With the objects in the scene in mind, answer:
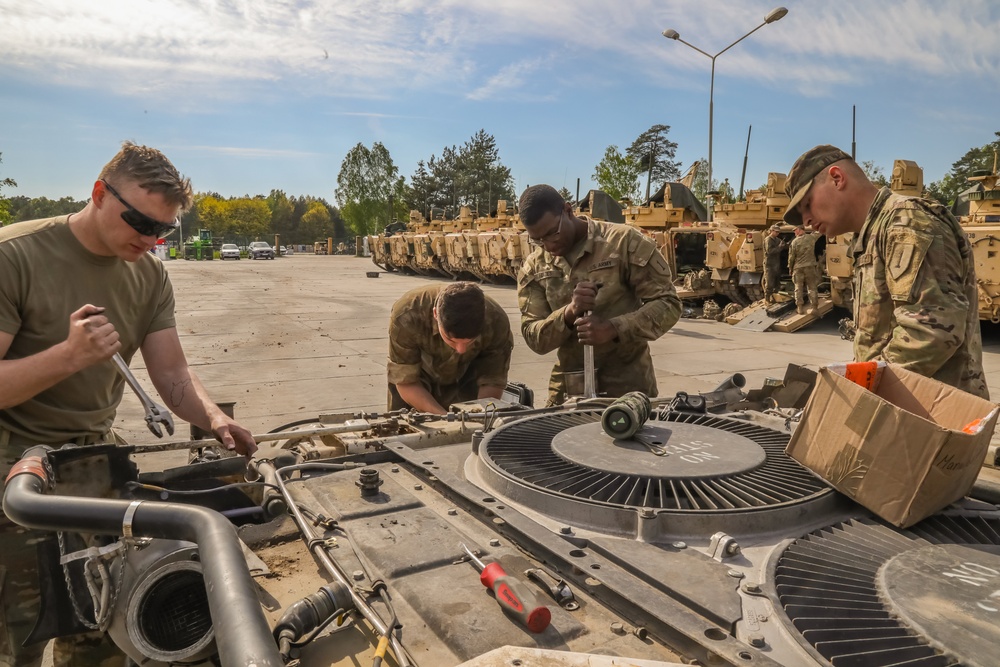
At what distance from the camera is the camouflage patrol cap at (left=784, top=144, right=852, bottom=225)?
302 cm

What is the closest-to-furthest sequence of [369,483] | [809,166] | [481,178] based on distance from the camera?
[369,483] → [809,166] → [481,178]

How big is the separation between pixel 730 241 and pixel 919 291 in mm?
12708

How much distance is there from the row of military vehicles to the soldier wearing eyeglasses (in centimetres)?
616

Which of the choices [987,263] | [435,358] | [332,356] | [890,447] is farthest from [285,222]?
[890,447]

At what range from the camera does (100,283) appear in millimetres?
2637

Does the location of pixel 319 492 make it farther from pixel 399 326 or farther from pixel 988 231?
pixel 988 231

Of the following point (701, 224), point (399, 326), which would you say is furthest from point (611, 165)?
point (399, 326)

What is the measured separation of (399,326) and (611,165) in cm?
3010

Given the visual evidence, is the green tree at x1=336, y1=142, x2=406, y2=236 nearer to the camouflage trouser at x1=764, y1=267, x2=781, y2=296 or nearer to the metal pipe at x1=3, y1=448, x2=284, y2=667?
the camouflage trouser at x1=764, y1=267, x2=781, y2=296

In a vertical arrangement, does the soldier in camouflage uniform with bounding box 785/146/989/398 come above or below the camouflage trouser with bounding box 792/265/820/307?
above

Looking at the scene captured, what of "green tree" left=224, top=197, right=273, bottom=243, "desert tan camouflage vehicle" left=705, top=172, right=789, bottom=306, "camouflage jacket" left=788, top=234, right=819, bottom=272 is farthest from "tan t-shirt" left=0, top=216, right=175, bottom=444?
"green tree" left=224, top=197, right=273, bottom=243

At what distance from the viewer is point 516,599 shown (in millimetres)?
1480

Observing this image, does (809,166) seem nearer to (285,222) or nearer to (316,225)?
(316,225)

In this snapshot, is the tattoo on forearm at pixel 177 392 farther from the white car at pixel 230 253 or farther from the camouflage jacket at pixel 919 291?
the white car at pixel 230 253
